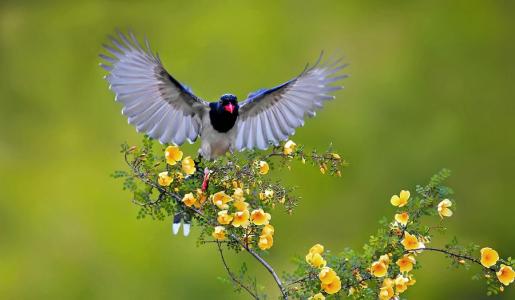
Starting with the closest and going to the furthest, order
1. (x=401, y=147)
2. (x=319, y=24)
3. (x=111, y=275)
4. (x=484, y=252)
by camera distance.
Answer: (x=484, y=252) → (x=111, y=275) → (x=401, y=147) → (x=319, y=24)

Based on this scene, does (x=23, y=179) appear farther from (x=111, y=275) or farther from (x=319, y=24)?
(x=319, y=24)

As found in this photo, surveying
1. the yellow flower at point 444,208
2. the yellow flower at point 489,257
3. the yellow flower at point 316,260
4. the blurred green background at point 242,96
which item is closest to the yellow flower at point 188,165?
the yellow flower at point 316,260

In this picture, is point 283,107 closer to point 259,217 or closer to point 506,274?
point 259,217

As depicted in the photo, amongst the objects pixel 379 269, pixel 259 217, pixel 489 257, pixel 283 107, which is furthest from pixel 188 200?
pixel 283 107

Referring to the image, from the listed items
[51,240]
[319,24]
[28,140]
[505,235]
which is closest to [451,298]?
[505,235]

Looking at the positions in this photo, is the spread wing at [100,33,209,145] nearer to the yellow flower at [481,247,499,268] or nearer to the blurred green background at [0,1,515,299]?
the yellow flower at [481,247,499,268]

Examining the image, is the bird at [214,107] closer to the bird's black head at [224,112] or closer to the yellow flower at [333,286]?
the bird's black head at [224,112]

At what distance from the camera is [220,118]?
293 cm

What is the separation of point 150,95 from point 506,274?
134 cm

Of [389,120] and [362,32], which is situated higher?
[362,32]

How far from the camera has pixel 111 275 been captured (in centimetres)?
591

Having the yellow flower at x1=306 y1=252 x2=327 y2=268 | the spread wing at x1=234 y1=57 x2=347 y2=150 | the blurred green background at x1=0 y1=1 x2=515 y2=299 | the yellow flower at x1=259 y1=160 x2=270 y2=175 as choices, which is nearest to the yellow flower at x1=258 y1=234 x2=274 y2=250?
the yellow flower at x1=306 y1=252 x2=327 y2=268

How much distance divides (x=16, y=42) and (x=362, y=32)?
2914mm

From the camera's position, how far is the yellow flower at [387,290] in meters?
2.01
